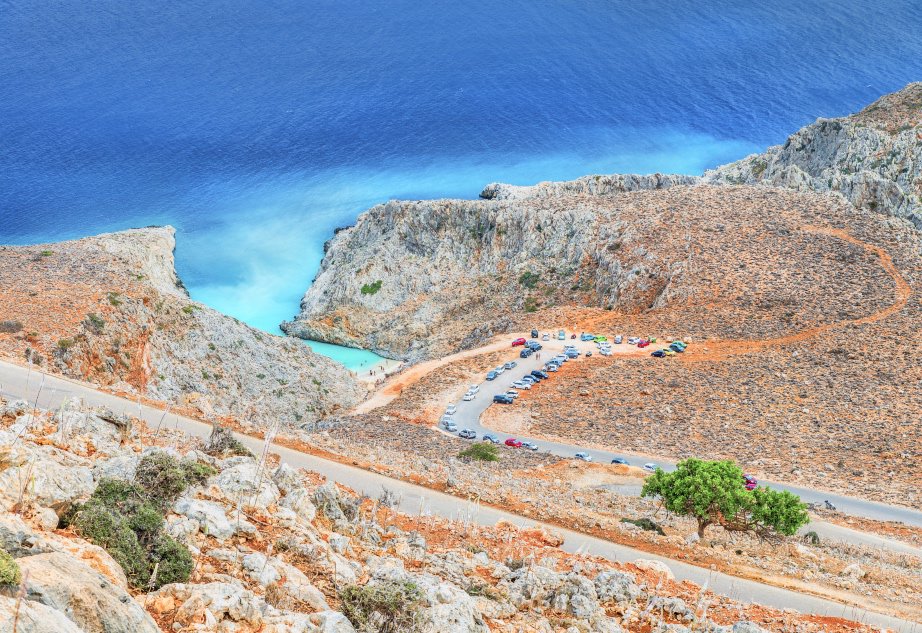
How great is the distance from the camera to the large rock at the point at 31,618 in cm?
1086

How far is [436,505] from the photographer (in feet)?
113

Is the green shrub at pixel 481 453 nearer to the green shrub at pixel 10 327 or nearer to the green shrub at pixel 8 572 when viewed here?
the green shrub at pixel 10 327

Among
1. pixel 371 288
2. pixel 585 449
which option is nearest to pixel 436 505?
pixel 585 449

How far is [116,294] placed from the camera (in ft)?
199

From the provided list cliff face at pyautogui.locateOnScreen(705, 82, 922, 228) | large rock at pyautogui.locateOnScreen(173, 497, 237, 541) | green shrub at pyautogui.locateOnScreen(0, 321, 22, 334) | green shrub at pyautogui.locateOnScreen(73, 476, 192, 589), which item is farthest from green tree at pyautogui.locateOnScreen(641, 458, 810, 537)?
cliff face at pyautogui.locateOnScreen(705, 82, 922, 228)

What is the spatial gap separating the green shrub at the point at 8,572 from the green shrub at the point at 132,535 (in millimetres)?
3612

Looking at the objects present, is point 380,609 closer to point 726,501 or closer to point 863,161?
point 726,501

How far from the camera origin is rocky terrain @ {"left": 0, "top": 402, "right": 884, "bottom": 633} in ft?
45.6

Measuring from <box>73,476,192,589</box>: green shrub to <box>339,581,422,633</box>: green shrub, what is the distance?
354 centimetres

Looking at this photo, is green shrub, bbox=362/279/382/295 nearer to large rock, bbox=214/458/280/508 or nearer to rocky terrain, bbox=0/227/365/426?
rocky terrain, bbox=0/227/365/426

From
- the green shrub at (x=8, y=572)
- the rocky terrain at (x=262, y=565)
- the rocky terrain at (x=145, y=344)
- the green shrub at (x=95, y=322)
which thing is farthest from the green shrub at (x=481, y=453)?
the green shrub at (x=8, y=572)

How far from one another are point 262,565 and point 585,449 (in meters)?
41.4

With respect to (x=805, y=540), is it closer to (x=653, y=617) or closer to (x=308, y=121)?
(x=653, y=617)

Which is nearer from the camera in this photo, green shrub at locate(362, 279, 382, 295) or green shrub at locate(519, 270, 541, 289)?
green shrub at locate(519, 270, 541, 289)
